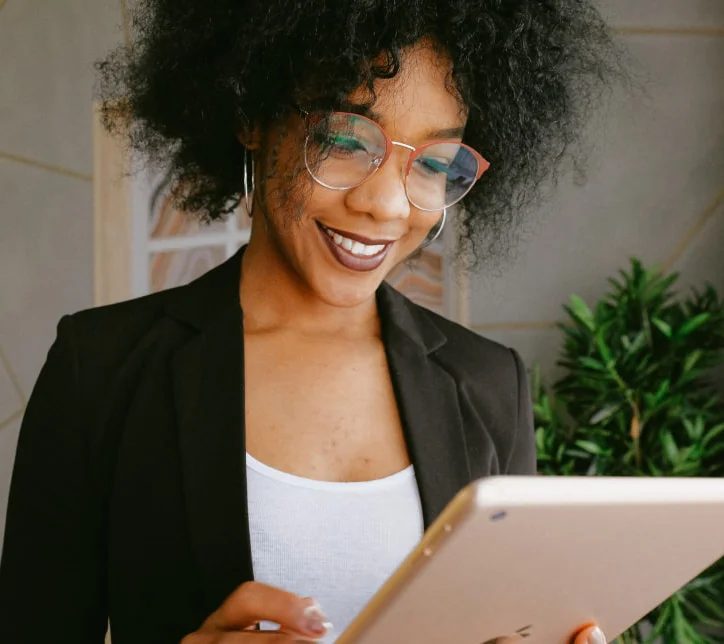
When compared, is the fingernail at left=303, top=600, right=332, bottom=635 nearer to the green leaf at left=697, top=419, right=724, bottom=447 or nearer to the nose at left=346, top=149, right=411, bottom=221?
the nose at left=346, top=149, right=411, bottom=221

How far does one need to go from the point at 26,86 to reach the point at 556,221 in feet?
5.63

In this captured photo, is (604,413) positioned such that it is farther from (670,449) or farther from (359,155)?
(359,155)

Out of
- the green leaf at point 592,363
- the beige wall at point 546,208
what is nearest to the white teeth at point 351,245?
the green leaf at point 592,363

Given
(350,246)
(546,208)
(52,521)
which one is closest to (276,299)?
(350,246)

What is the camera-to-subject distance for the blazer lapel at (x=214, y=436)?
1172 mm

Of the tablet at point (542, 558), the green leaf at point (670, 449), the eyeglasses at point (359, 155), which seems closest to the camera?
the tablet at point (542, 558)

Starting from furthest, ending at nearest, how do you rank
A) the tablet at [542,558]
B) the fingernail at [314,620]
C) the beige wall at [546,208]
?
the beige wall at [546,208] < the fingernail at [314,620] < the tablet at [542,558]

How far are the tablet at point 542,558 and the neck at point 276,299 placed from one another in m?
0.52

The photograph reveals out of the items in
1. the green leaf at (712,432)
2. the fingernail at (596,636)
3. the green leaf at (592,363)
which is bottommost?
the green leaf at (712,432)

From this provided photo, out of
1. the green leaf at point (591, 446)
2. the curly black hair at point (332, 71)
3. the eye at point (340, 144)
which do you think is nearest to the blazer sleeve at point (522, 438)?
the curly black hair at point (332, 71)

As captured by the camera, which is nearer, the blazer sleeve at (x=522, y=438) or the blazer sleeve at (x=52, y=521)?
the blazer sleeve at (x=52, y=521)

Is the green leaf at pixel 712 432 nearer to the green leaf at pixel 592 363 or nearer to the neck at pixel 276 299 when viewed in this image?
the green leaf at pixel 592 363

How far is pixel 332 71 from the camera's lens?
1.16 meters

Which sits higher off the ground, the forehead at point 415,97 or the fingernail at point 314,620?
the forehead at point 415,97
